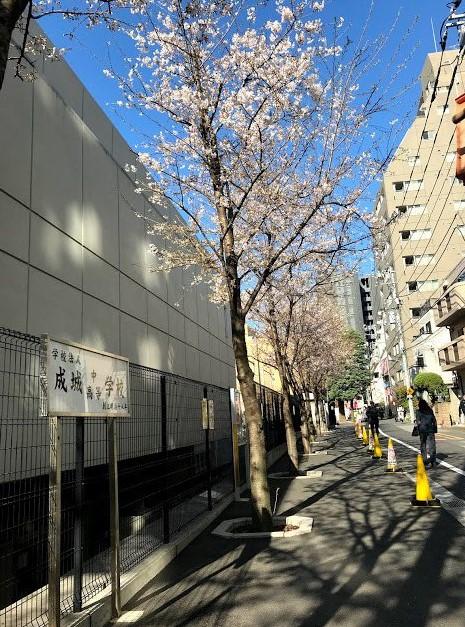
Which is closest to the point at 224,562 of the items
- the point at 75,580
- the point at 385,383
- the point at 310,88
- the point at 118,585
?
the point at 118,585

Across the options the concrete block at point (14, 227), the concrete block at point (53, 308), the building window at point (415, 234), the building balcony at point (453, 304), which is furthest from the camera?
the building window at point (415, 234)

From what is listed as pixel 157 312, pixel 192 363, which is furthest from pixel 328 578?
pixel 192 363

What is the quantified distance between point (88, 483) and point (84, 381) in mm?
2764

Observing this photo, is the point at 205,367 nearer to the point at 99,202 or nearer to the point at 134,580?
the point at 99,202

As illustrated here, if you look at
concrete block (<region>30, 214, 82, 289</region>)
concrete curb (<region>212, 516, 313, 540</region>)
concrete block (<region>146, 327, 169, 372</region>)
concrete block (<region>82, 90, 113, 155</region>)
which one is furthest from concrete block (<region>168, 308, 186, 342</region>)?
concrete curb (<region>212, 516, 313, 540</region>)

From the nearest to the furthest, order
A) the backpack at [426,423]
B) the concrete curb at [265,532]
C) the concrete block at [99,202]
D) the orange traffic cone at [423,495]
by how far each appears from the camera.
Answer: the concrete curb at [265,532], the orange traffic cone at [423,495], the concrete block at [99,202], the backpack at [426,423]

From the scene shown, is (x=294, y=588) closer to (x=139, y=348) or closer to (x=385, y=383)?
(x=139, y=348)

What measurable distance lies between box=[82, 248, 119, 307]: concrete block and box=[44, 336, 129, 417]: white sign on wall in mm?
3805

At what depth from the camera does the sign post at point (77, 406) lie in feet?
13.6

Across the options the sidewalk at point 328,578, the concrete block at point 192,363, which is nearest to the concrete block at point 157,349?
the concrete block at point 192,363

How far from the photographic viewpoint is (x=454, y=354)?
41250 millimetres

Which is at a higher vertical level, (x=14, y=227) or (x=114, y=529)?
(x=14, y=227)

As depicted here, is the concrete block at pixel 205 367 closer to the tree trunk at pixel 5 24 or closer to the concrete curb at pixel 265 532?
the concrete curb at pixel 265 532

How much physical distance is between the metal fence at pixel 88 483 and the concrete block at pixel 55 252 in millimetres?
1755
